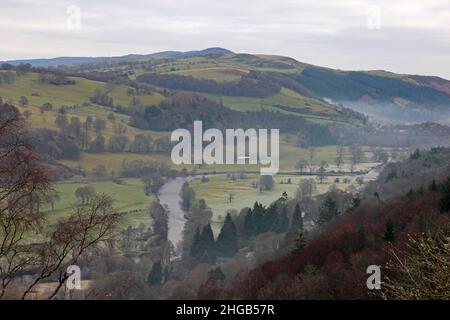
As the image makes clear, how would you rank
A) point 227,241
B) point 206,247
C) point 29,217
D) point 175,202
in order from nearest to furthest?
point 29,217 < point 206,247 < point 227,241 < point 175,202

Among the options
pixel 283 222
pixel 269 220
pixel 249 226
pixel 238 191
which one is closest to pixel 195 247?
pixel 249 226

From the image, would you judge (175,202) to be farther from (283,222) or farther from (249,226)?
(283,222)

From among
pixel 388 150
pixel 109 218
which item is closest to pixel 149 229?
pixel 109 218

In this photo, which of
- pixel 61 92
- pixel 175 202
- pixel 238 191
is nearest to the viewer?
pixel 175 202

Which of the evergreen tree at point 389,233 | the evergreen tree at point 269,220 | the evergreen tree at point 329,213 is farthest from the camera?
the evergreen tree at point 269,220

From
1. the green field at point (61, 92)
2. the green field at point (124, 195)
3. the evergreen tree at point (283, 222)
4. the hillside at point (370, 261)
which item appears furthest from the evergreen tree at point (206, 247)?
the green field at point (61, 92)

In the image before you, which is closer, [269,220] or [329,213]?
[329,213]

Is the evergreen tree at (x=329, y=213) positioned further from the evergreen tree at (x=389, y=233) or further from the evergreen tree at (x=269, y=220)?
the evergreen tree at (x=389, y=233)
